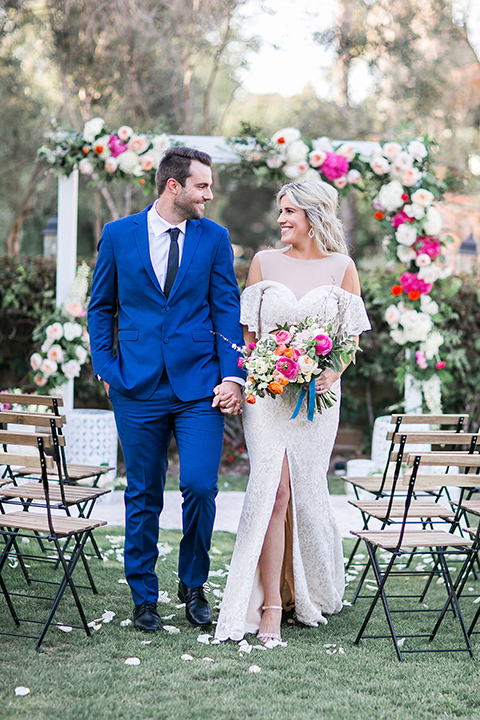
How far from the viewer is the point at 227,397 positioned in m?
3.69

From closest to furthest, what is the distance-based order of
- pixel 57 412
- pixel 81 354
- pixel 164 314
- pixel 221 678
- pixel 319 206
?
pixel 221 678, pixel 164 314, pixel 319 206, pixel 57 412, pixel 81 354

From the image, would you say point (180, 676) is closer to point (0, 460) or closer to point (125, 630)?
point (125, 630)

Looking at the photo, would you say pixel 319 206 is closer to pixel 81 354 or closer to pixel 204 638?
pixel 204 638

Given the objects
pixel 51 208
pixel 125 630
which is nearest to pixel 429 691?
pixel 125 630

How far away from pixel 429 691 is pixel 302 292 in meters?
1.87

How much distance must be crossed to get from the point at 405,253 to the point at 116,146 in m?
2.72

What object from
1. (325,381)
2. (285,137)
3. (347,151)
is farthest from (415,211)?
(325,381)

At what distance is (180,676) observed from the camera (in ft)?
10.4

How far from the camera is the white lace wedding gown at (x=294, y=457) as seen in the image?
380 centimetres

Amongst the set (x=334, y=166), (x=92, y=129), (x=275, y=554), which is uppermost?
(x=92, y=129)

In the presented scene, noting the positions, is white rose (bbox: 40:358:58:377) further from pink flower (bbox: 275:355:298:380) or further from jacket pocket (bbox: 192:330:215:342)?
pink flower (bbox: 275:355:298:380)

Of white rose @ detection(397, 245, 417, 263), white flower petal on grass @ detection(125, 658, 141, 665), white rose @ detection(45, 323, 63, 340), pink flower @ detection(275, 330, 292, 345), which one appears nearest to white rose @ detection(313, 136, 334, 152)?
white rose @ detection(397, 245, 417, 263)

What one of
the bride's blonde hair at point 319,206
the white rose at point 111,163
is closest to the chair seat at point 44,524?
the bride's blonde hair at point 319,206

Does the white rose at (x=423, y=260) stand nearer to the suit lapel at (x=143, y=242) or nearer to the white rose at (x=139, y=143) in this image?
the white rose at (x=139, y=143)
